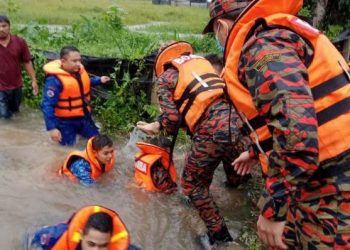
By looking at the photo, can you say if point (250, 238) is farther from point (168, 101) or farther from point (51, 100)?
point (51, 100)

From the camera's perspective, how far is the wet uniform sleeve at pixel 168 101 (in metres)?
4.13

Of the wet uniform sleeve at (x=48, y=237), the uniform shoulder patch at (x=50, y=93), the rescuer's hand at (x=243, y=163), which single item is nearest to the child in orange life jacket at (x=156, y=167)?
the uniform shoulder patch at (x=50, y=93)

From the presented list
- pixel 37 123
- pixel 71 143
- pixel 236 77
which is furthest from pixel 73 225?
pixel 37 123

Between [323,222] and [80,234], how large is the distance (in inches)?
63.8

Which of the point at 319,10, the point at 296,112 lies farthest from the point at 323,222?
the point at 319,10

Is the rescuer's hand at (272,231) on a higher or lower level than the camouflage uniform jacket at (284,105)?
lower

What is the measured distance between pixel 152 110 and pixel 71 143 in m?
1.09

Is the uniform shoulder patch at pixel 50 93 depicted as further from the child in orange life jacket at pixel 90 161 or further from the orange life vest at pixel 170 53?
the orange life vest at pixel 170 53

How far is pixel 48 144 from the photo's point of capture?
6266 millimetres

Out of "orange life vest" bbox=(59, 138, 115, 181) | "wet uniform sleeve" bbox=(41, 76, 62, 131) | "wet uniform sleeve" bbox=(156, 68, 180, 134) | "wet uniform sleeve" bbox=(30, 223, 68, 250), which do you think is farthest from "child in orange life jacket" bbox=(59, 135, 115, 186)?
"wet uniform sleeve" bbox=(30, 223, 68, 250)

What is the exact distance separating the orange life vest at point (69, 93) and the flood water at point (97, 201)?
17.6 inches

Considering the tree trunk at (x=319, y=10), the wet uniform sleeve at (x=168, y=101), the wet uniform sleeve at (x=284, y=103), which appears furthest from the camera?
the tree trunk at (x=319, y=10)

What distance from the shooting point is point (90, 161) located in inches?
199

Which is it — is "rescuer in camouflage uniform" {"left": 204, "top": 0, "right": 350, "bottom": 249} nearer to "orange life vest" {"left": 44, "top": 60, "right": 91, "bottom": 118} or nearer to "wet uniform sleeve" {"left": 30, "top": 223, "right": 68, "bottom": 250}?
"wet uniform sleeve" {"left": 30, "top": 223, "right": 68, "bottom": 250}
